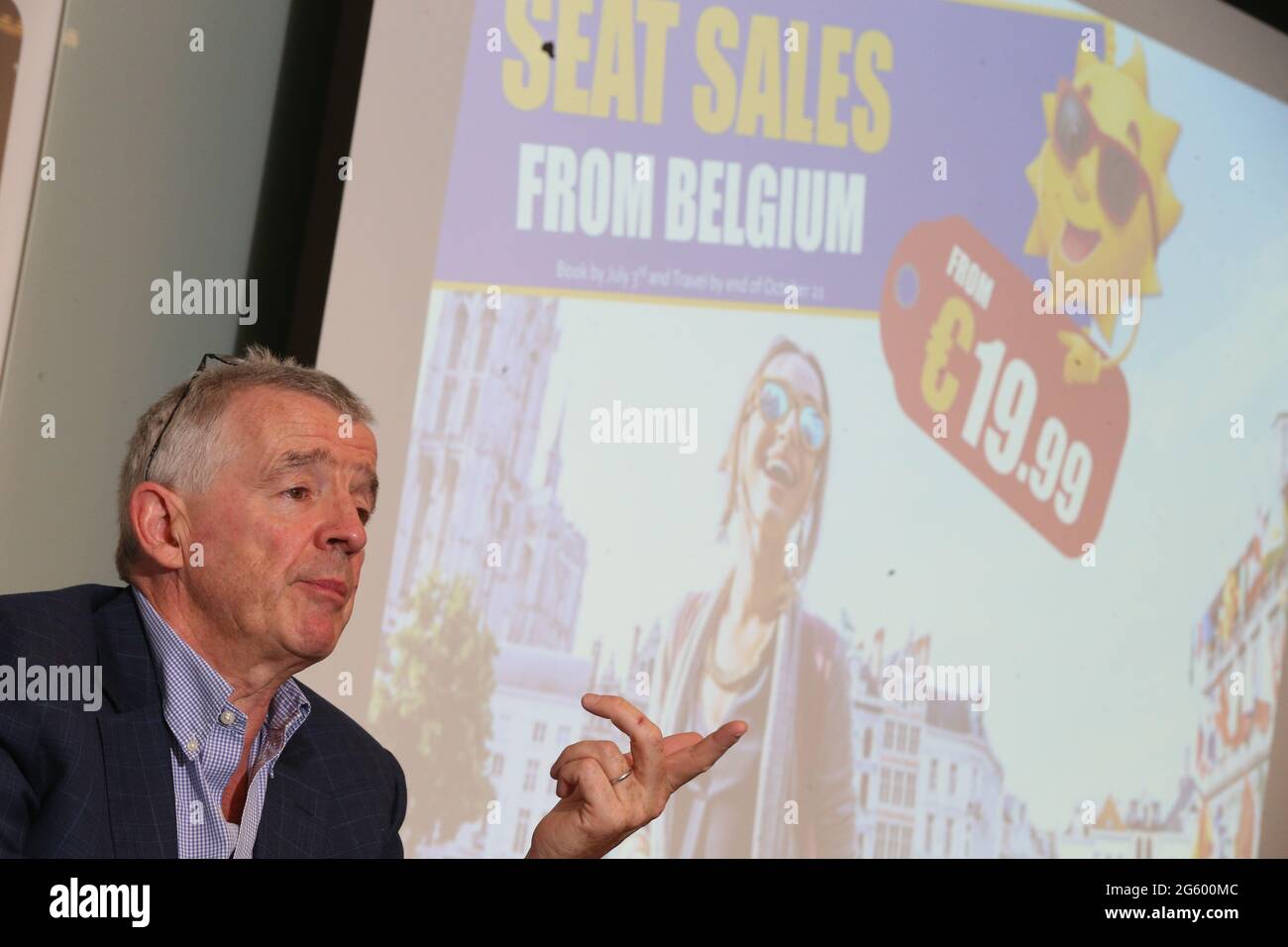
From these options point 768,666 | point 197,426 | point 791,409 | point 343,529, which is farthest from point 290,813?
point 791,409

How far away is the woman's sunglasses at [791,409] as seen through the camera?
7.88 feet

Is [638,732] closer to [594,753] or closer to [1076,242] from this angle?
[594,753]

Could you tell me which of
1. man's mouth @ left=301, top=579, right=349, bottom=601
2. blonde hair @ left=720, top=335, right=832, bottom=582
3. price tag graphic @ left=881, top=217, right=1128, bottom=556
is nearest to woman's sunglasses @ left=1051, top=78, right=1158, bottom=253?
price tag graphic @ left=881, top=217, right=1128, bottom=556

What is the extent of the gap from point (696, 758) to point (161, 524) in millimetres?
577

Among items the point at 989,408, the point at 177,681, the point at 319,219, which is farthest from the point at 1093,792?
the point at 177,681

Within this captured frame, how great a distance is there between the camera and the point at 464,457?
85.6 inches

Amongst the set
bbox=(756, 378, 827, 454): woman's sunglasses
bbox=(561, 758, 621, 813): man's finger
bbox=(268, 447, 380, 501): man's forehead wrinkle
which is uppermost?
bbox=(756, 378, 827, 454): woman's sunglasses

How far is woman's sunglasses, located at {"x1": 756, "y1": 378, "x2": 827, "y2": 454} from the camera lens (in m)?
2.40

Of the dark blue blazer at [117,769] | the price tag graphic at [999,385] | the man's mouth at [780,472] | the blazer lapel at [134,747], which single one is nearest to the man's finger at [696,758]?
the dark blue blazer at [117,769]

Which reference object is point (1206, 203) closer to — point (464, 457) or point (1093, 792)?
point (1093, 792)

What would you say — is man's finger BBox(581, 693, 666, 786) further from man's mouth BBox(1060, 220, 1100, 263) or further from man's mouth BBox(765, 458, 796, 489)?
man's mouth BBox(1060, 220, 1100, 263)

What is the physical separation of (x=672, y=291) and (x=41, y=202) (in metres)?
1.00

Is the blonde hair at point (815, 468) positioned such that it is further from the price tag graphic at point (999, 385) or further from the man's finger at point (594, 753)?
the man's finger at point (594, 753)

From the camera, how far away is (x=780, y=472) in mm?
2408
